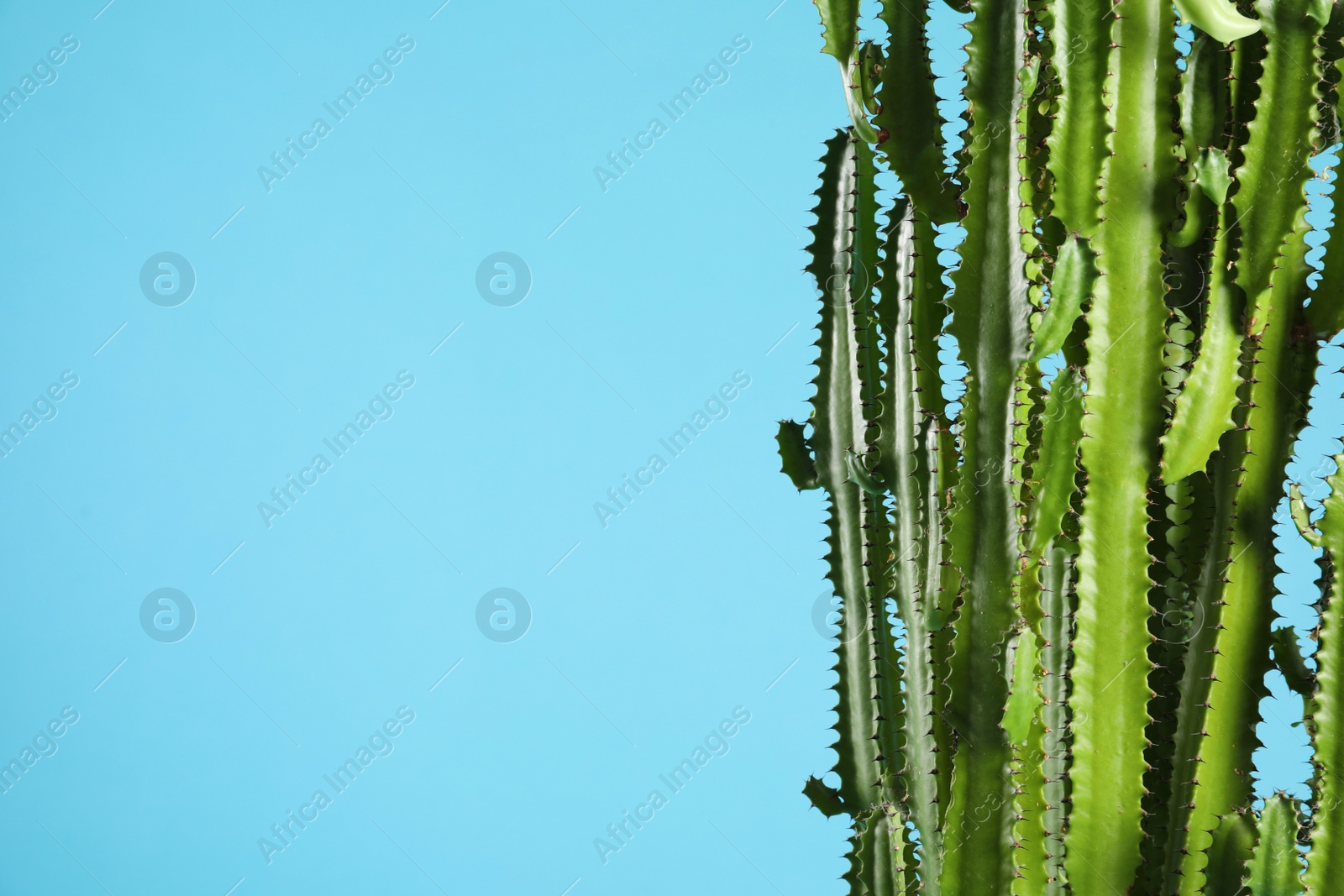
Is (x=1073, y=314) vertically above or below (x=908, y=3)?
below

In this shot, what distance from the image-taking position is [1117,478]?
116 cm

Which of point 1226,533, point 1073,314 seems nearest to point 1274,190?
point 1073,314

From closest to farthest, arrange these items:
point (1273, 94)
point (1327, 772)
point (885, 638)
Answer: point (1327, 772) → point (1273, 94) → point (885, 638)

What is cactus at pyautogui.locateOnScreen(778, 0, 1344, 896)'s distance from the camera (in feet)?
3.73

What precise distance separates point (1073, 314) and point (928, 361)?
214 mm

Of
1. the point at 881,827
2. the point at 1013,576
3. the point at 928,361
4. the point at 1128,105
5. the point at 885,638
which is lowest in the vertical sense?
the point at 881,827

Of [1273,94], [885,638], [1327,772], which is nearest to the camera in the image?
[1327,772]

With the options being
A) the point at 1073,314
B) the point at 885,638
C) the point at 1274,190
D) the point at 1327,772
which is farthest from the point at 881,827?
the point at 1274,190

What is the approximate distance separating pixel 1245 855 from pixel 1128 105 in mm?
768

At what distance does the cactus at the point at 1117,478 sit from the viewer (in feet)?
3.73

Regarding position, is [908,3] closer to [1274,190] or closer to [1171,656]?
[1274,190]

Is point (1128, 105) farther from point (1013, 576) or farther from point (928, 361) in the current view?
point (1013, 576)

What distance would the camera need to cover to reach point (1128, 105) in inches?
47.3

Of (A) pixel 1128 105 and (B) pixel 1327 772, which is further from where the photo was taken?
(A) pixel 1128 105
